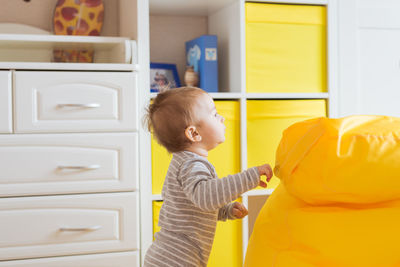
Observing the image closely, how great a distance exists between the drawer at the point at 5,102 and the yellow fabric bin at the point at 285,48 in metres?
0.86

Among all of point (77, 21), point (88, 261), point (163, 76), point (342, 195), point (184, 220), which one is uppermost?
point (77, 21)

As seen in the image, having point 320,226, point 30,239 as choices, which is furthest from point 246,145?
point 320,226

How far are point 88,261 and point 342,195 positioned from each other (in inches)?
44.2

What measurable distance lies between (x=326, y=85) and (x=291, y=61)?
7.1 inches

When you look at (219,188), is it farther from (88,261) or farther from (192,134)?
(88,261)

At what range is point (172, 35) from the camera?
2244 mm

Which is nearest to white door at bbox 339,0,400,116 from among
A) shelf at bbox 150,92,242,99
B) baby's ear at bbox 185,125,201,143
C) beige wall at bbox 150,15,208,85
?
shelf at bbox 150,92,242,99

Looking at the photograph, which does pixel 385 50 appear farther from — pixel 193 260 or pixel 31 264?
pixel 31 264

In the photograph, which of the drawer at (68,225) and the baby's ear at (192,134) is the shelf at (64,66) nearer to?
the drawer at (68,225)

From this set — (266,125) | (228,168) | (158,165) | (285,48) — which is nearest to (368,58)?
(285,48)

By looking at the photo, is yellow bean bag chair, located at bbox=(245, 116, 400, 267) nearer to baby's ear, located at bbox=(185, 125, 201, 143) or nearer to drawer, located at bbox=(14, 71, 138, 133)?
baby's ear, located at bbox=(185, 125, 201, 143)

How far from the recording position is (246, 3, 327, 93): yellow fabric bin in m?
1.90

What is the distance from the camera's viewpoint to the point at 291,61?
1.94 metres

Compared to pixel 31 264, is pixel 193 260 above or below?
above
